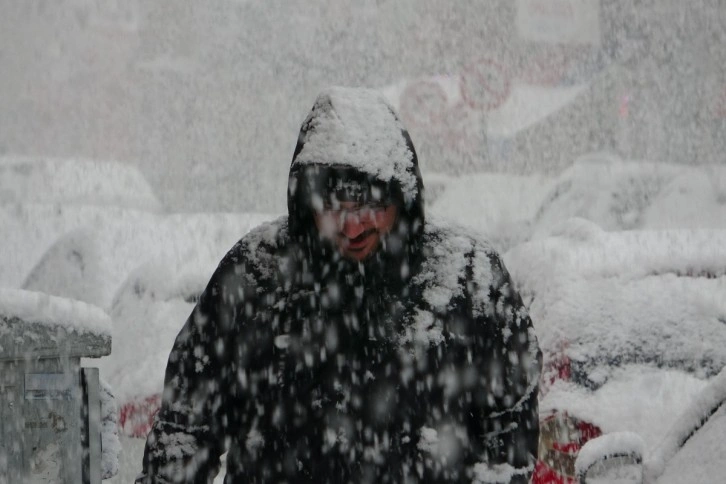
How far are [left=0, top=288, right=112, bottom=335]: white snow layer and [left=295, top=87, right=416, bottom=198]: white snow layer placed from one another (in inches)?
40.9

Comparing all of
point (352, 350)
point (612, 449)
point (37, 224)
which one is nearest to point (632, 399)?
point (612, 449)

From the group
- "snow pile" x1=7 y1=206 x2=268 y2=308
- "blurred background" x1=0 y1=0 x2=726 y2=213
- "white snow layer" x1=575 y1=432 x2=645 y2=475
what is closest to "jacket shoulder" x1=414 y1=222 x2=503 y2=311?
"white snow layer" x1=575 y1=432 x2=645 y2=475

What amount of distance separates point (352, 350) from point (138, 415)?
371 cm

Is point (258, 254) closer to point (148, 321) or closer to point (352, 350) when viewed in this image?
point (352, 350)

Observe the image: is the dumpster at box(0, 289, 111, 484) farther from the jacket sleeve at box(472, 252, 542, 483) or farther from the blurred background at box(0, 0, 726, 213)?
the blurred background at box(0, 0, 726, 213)

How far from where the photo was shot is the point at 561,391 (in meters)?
5.11

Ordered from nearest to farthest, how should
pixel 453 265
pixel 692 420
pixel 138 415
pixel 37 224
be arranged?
pixel 453 265
pixel 692 420
pixel 138 415
pixel 37 224

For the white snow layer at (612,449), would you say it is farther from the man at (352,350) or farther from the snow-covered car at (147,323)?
the snow-covered car at (147,323)

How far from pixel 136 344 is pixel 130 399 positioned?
0.55 meters

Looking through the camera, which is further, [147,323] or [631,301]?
[147,323]

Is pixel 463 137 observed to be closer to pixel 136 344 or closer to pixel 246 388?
pixel 136 344

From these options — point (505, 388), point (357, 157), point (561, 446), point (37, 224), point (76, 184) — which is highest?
point (76, 184)

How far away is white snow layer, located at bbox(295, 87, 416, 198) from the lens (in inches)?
110

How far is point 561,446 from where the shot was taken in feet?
16.0
